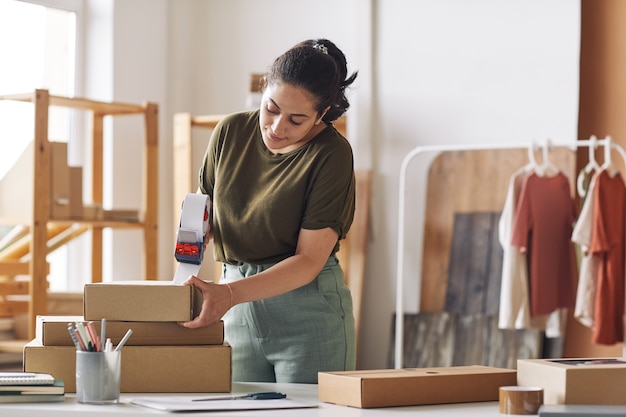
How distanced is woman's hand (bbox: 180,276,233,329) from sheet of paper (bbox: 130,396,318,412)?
18cm

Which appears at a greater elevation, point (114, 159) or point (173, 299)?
point (114, 159)

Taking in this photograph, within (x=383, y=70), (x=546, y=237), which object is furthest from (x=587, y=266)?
(x=383, y=70)

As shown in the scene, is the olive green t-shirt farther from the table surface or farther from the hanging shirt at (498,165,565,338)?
the hanging shirt at (498,165,565,338)

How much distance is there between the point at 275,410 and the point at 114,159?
336 centimetres

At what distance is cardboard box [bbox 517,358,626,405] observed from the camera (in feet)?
5.46

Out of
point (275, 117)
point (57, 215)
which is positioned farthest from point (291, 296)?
point (57, 215)

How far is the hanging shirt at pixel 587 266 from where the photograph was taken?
4.15m

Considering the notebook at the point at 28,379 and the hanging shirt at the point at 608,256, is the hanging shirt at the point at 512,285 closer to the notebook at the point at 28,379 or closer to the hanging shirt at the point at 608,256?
the hanging shirt at the point at 608,256

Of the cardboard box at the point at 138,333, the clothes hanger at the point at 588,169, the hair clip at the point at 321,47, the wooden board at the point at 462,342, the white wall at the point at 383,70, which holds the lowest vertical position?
the wooden board at the point at 462,342

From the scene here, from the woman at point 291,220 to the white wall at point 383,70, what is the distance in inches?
101

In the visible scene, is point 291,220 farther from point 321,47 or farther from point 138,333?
point 138,333

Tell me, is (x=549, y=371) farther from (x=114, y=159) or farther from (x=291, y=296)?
(x=114, y=159)

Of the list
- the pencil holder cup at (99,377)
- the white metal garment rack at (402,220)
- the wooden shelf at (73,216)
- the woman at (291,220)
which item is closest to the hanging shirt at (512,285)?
the white metal garment rack at (402,220)

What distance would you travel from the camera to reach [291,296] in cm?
229
